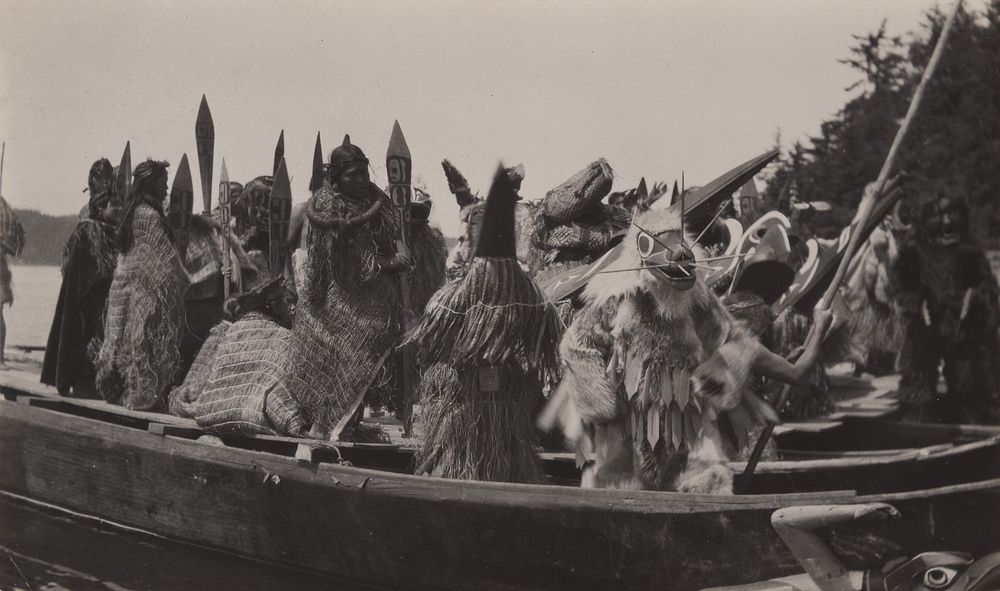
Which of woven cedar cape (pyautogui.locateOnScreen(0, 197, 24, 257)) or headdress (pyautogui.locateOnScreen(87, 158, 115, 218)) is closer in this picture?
headdress (pyautogui.locateOnScreen(87, 158, 115, 218))

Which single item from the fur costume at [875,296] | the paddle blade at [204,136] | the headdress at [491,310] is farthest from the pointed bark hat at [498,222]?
the fur costume at [875,296]

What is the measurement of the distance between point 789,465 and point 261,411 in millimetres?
2818

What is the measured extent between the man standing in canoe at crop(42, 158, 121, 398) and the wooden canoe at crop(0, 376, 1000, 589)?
0.82 metres

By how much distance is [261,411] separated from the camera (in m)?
5.79

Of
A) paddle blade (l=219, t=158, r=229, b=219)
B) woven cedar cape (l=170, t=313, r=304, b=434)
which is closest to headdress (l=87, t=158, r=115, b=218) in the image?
paddle blade (l=219, t=158, r=229, b=219)

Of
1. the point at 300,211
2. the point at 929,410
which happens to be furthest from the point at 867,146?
the point at 300,211

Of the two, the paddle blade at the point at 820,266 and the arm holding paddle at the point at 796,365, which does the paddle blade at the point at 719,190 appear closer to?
the paddle blade at the point at 820,266

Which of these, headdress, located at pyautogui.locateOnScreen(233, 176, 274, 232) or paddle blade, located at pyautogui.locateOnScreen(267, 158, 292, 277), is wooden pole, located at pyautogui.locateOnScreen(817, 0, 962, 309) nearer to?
paddle blade, located at pyautogui.locateOnScreen(267, 158, 292, 277)

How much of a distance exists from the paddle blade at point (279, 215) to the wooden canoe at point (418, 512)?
115 centimetres

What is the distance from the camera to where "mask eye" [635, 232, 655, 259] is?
425 cm

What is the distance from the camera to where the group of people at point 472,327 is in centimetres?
425

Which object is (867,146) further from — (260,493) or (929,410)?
(260,493)

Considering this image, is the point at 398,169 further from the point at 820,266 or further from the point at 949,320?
the point at 949,320

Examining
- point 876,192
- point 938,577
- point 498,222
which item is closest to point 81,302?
point 498,222
